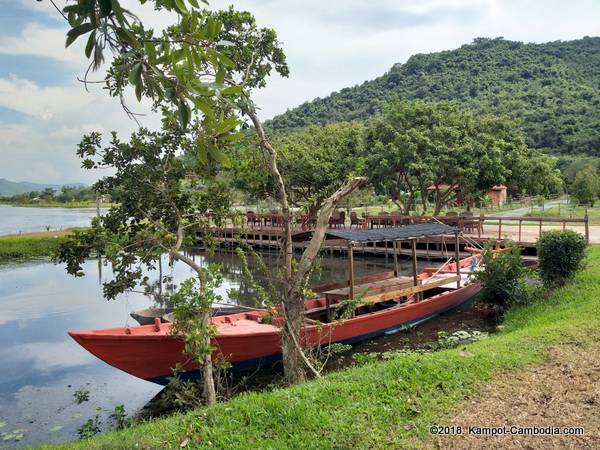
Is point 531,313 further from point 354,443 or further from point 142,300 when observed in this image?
point 142,300

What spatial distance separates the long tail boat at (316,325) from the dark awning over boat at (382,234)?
0.08 feet

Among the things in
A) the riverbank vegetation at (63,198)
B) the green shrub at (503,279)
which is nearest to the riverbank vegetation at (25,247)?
the green shrub at (503,279)

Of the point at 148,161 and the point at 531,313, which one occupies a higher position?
the point at 148,161

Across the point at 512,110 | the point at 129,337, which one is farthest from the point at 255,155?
the point at 512,110

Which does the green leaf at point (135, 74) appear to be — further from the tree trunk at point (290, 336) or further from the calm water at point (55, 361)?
the calm water at point (55, 361)

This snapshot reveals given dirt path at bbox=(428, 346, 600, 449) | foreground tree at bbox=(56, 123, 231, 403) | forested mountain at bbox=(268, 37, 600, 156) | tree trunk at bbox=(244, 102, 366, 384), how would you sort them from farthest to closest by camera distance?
forested mountain at bbox=(268, 37, 600, 156) < foreground tree at bbox=(56, 123, 231, 403) < tree trunk at bbox=(244, 102, 366, 384) < dirt path at bbox=(428, 346, 600, 449)

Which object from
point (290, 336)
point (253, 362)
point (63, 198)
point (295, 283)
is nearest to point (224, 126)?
point (295, 283)

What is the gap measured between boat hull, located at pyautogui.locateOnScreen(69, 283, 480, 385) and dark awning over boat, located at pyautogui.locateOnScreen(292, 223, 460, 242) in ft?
5.24

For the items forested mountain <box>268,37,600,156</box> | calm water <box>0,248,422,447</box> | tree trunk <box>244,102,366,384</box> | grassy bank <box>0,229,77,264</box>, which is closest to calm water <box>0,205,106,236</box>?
calm water <box>0,248,422,447</box>

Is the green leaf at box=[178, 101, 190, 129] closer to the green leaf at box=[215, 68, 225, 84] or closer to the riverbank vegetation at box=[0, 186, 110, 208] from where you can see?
the green leaf at box=[215, 68, 225, 84]

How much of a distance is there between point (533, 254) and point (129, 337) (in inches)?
685

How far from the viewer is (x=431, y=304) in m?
11.6

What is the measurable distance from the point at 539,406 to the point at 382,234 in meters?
6.74

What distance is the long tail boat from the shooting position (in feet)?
24.9
